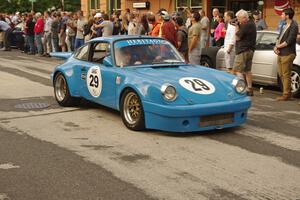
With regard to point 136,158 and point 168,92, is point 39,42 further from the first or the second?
point 136,158

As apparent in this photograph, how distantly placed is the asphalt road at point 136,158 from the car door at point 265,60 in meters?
2.42

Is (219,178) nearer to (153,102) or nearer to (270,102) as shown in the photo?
(153,102)

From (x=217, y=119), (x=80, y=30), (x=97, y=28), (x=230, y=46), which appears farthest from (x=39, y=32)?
(x=217, y=119)

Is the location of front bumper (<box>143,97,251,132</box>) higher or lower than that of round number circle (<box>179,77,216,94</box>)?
lower

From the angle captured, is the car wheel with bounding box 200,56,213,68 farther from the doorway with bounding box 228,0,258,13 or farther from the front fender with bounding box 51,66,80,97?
the doorway with bounding box 228,0,258,13

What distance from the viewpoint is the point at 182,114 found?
654cm

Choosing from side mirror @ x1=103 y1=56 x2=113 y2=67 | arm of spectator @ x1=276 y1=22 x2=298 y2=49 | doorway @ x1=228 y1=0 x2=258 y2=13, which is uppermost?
doorway @ x1=228 y1=0 x2=258 y2=13

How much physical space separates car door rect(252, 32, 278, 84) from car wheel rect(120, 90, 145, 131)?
4.90 metres

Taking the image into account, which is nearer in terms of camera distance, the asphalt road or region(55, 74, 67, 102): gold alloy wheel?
the asphalt road

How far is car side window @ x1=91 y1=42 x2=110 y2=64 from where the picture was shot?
8.08 m

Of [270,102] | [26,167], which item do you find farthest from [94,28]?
[26,167]

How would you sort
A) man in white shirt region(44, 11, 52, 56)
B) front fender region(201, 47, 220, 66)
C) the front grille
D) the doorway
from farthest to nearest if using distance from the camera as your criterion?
man in white shirt region(44, 11, 52, 56) < the doorway < front fender region(201, 47, 220, 66) < the front grille

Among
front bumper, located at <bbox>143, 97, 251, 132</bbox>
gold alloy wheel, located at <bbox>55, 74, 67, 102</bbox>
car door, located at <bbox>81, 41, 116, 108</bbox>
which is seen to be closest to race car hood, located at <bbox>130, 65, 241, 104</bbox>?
front bumper, located at <bbox>143, 97, 251, 132</bbox>

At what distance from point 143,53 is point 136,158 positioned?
2531mm
